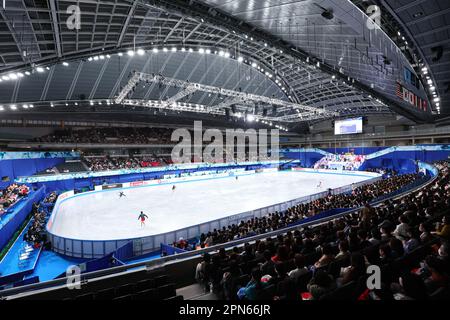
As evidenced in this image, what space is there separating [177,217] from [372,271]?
17601 millimetres

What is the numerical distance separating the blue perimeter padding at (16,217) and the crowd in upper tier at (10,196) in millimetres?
422

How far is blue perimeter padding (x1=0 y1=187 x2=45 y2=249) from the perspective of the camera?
48.3 feet

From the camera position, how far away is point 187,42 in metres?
28.1

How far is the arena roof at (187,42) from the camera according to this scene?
15.6 metres

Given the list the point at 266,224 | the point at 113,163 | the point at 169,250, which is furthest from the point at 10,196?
the point at 113,163

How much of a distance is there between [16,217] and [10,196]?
15.0 feet

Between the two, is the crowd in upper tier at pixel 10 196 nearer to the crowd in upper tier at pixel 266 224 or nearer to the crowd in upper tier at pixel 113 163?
the crowd in upper tier at pixel 266 224

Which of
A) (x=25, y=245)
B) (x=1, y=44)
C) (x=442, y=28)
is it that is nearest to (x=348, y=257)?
(x=442, y=28)

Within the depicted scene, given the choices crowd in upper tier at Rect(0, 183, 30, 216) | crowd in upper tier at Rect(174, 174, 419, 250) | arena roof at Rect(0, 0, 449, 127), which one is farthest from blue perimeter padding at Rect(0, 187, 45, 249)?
crowd in upper tier at Rect(174, 174, 419, 250)

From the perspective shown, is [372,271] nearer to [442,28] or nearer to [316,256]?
[316,256]

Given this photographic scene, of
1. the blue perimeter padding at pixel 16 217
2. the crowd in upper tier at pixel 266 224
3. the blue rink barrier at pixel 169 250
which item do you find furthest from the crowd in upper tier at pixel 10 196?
the crowd in upper tier at pixel 266 224

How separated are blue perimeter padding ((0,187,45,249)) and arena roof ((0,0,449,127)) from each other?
9227 millimetres

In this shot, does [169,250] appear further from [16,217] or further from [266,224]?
[16,217]

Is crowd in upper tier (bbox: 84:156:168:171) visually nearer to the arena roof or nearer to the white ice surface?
the arena roof
